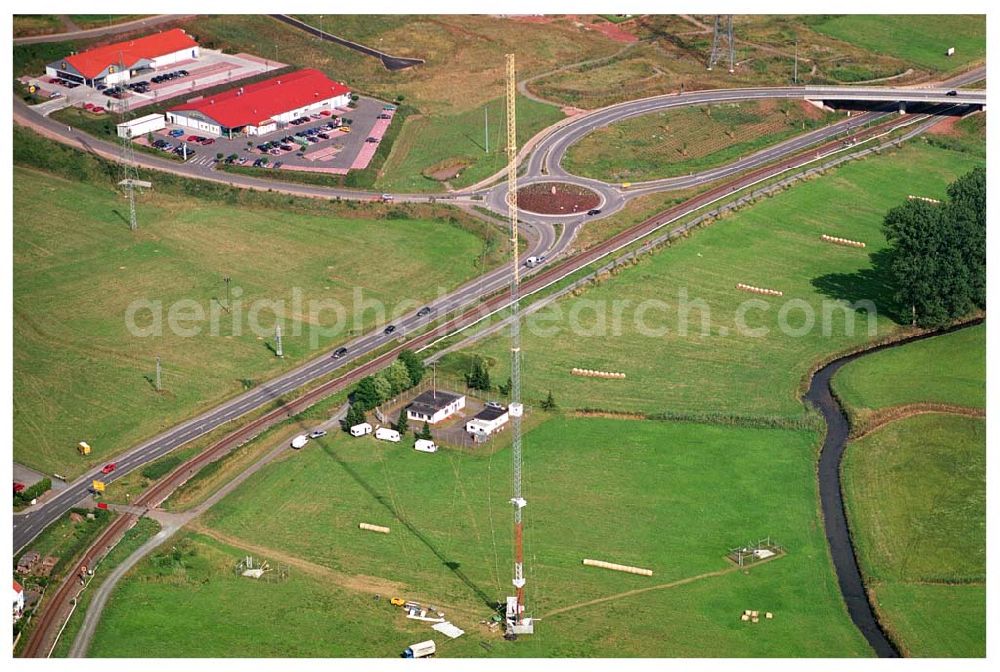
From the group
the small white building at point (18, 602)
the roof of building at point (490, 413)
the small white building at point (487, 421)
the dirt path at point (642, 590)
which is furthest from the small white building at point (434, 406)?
the small white building at point (18, 602)

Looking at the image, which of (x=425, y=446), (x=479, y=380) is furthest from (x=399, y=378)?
(x=425, y=446)

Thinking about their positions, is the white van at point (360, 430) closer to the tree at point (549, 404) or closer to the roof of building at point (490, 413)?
the roof of building at point (490, 413)

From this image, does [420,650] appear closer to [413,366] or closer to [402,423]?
[402,423]

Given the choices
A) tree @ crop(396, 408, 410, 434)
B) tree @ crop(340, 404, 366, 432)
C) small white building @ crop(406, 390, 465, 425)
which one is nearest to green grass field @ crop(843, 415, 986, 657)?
small white building @ crop(406, 390, 465, 425)

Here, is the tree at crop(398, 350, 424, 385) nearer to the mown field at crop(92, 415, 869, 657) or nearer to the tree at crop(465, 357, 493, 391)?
the tree at crop(465, 357, 493, 391)

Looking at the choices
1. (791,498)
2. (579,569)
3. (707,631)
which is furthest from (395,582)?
(791,498)

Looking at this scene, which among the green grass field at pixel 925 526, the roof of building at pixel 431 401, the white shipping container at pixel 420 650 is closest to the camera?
the white shipping container at pixel 420 650
